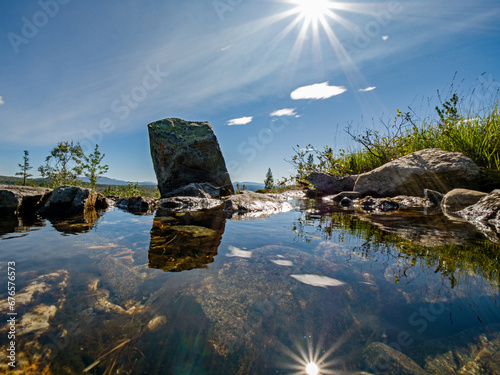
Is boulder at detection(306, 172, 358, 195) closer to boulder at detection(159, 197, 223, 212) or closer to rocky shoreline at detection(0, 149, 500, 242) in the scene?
rocky shoreline at detection(0, 149, 500, 242)

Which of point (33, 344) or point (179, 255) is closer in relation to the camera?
point (33, 344)

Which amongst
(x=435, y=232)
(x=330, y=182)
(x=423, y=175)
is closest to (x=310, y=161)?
(x=330, y=182)

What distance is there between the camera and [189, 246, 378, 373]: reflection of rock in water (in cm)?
120

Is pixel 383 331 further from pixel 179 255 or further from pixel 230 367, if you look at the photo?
pixel 179 255

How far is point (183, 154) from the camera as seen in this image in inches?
429

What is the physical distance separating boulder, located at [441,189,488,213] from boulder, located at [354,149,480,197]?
1.76 m

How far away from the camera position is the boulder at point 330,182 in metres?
11.8

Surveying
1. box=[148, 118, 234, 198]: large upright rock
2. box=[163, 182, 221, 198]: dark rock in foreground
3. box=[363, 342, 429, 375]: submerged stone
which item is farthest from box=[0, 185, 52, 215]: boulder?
box=[363, 342, 429, 375]: submerged stone

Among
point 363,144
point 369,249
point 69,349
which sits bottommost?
point 69,349

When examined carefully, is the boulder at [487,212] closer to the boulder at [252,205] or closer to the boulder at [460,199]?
the boulder at [460,199]

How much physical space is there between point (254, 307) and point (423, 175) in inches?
354

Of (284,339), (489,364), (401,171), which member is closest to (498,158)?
(401,171)

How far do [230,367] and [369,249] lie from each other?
7.17ft

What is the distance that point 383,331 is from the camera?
124cm
